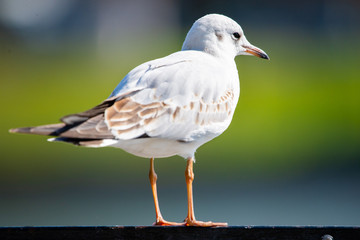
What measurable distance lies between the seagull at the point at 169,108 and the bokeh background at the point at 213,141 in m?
4.32

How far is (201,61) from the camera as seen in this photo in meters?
5.46

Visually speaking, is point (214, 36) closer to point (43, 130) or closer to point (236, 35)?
point (236, 35)

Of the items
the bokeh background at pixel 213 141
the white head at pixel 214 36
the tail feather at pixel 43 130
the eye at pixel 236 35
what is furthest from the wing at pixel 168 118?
the bokeh background at pixel 213 141

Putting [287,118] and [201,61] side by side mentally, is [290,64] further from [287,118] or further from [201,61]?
[201,61]

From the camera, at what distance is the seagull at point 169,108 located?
460cm

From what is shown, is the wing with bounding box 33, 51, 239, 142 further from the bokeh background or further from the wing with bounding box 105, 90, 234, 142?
the bokeh background

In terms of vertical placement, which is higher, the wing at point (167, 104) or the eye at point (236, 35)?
the eye at point (236, 35)

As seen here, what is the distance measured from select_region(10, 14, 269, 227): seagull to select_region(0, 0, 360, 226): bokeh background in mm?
4318

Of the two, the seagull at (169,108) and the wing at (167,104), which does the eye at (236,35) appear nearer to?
the seagull at (169,108)

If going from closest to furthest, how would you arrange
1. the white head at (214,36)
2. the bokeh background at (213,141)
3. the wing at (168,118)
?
the wing at (168,118), the white head at (214,36), the bokeh background at (213,141)
